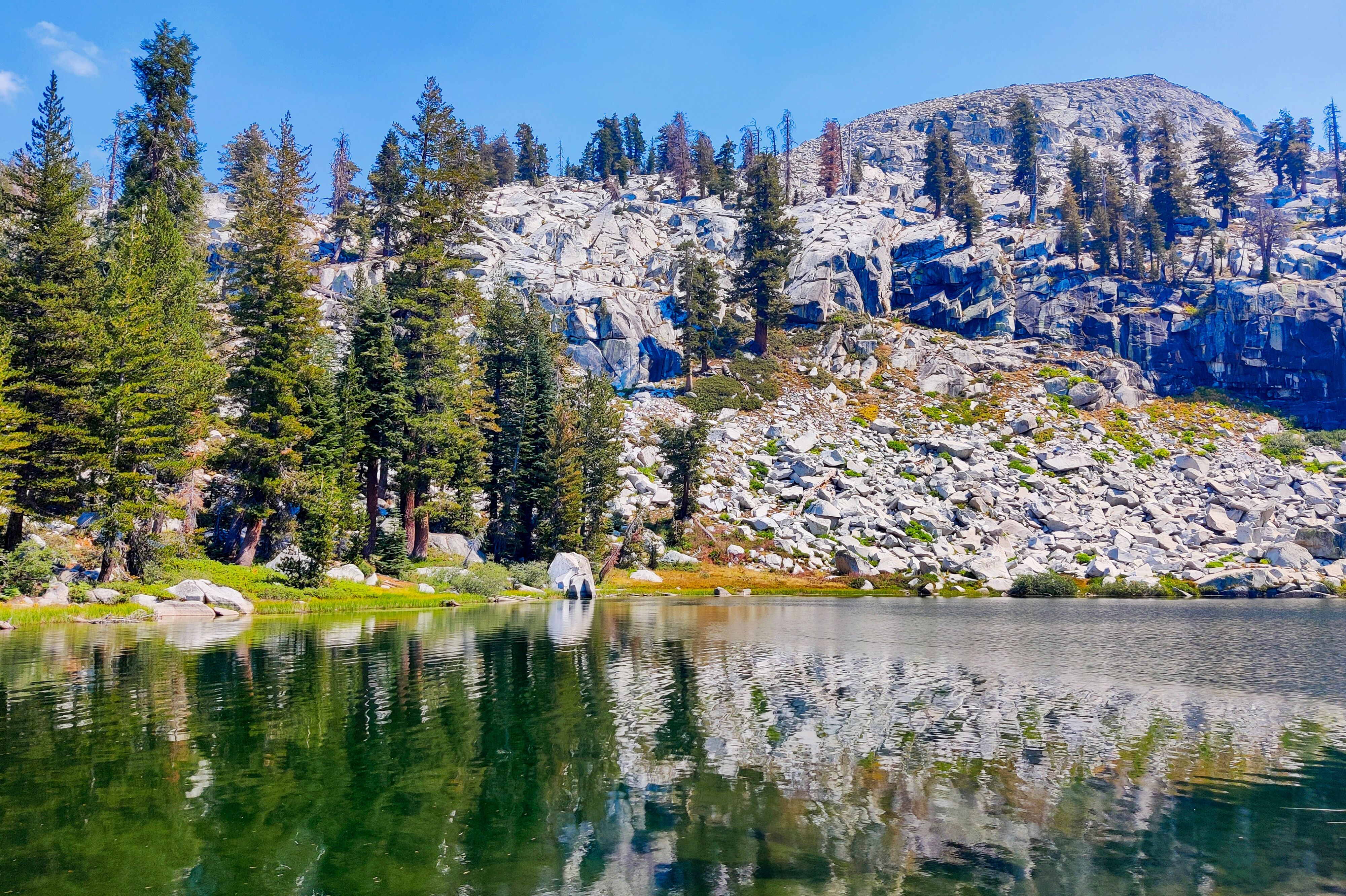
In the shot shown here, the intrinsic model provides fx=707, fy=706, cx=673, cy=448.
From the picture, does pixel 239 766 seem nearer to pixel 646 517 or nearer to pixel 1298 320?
pixel 646 517

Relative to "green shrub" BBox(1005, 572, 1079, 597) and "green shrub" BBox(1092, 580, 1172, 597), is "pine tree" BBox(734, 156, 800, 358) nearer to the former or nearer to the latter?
"green shrub" BBox(1005, 572, 1079, 597)

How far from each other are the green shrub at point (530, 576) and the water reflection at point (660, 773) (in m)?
32.1

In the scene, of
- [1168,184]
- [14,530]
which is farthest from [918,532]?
[1168,184]

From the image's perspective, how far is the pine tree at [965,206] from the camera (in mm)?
134750

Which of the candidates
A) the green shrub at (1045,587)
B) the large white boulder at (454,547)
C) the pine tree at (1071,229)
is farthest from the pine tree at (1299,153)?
the large white boulder at (454,547)

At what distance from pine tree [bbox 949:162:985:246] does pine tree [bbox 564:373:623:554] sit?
9497cm

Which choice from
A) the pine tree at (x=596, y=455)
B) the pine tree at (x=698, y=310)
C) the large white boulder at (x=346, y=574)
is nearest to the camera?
the large white boulder at (x=346, y=574)

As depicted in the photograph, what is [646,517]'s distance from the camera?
75.2 meters

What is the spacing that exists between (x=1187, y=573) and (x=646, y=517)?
53.6m

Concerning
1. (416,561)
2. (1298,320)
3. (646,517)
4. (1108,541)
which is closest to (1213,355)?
(1298,320)

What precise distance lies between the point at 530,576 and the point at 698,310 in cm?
5543

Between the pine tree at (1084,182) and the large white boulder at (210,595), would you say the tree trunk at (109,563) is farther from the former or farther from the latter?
the pine tree at (1084,182)

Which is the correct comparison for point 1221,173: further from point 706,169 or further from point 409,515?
point 409,515

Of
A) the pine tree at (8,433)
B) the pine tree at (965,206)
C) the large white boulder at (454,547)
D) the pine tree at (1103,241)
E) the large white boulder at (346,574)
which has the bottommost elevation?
the large white boulder at (346,574)
